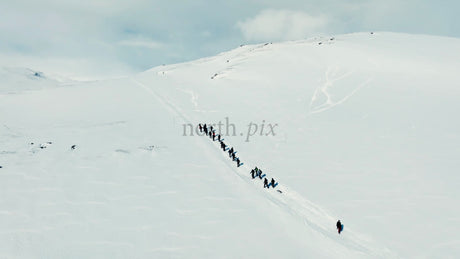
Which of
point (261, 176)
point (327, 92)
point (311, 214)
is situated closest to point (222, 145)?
point (261, 176)

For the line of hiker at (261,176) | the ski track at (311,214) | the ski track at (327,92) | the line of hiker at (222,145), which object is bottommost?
the ski track at (311,214)

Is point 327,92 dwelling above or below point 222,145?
above

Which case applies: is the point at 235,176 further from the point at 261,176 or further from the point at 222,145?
the point at 222,145

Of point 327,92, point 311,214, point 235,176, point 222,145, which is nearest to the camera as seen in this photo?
point 311,214

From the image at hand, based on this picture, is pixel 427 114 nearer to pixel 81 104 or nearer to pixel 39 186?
pixel 39 186

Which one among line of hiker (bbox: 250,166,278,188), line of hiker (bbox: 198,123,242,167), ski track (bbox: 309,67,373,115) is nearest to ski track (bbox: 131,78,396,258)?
line of hiker (bbox: 250,166,278,188)

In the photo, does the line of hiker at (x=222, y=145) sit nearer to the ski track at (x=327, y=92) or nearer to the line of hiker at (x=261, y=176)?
the line of hiker at (x=261, y=176)

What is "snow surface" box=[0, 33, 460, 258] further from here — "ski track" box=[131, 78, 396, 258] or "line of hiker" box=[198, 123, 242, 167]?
"line of hiker" box=[198, 123, 242, 167]

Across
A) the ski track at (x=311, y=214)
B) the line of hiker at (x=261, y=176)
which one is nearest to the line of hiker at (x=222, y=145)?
the ski track at (x=311, y=214)

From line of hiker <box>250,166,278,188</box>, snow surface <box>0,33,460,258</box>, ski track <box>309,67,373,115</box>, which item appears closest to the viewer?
snow surface <box>0,33,460,258</box>
